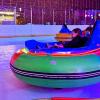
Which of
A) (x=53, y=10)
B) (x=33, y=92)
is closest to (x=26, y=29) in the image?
(x=53, y=10)

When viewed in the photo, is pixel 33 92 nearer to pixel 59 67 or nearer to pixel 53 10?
pixel 59 67

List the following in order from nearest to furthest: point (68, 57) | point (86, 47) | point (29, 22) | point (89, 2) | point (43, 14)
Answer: point (68, 57) → point (86, 47) → point (29, 22) → point (43, 14) → point (89, 2)

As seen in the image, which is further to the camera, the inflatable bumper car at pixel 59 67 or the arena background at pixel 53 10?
the arena background at pixel 53 10

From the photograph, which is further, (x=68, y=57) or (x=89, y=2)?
(x=89, y=2)

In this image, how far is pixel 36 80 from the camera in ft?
10.4

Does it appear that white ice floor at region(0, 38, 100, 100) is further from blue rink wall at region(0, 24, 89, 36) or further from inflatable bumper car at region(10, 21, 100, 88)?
blue rink wall at region(0, 24, 89, 36)

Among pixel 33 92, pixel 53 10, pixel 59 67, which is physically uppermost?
pixel 53 10

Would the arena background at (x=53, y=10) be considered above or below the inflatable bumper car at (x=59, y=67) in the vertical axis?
above

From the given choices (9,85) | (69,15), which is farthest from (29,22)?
(9,85)

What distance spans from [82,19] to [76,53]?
1363 cm

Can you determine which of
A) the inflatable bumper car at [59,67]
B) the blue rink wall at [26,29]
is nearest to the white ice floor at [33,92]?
the inflatable bumper car at [59,67]

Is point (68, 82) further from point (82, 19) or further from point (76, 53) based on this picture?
point (82, 19)

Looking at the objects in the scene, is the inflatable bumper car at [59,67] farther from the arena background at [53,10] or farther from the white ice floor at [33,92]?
the arena background at [53,10]

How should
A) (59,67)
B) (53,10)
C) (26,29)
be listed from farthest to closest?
(53,10) → (26,29) → (59,67)
